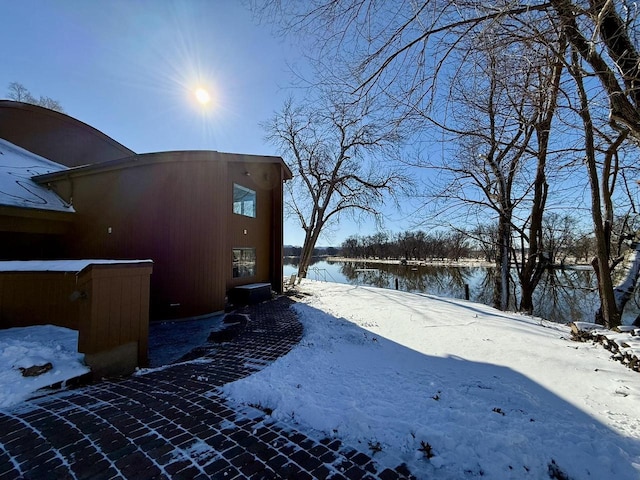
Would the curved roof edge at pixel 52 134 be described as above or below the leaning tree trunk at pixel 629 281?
above

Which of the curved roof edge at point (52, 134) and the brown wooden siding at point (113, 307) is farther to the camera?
the curved roof edge at point (52, 134)

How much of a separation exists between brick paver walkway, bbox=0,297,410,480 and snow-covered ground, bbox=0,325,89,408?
257 millimetres

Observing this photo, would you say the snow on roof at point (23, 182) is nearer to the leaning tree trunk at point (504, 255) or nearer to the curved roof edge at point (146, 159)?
the curved roof edge at point (146, 159)

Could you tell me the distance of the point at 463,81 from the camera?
A: 11.2 feet

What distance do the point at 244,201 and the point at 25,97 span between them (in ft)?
67.2

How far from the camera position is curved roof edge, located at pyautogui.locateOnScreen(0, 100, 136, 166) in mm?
10945

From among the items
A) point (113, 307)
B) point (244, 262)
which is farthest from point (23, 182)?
point (113, 307)

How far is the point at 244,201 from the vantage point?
9742 millimetres

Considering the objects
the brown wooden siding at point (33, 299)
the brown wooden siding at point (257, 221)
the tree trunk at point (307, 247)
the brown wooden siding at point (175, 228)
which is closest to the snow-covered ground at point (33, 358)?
the brown wooden siding at point (33, 299)

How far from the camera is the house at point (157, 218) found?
23.4ft

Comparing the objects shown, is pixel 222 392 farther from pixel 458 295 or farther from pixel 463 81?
pixel 458 295

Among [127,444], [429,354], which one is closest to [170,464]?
[127,444]

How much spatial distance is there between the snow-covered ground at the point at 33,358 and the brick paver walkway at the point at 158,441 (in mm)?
257

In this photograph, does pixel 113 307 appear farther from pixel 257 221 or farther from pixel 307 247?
pixel 307 247
